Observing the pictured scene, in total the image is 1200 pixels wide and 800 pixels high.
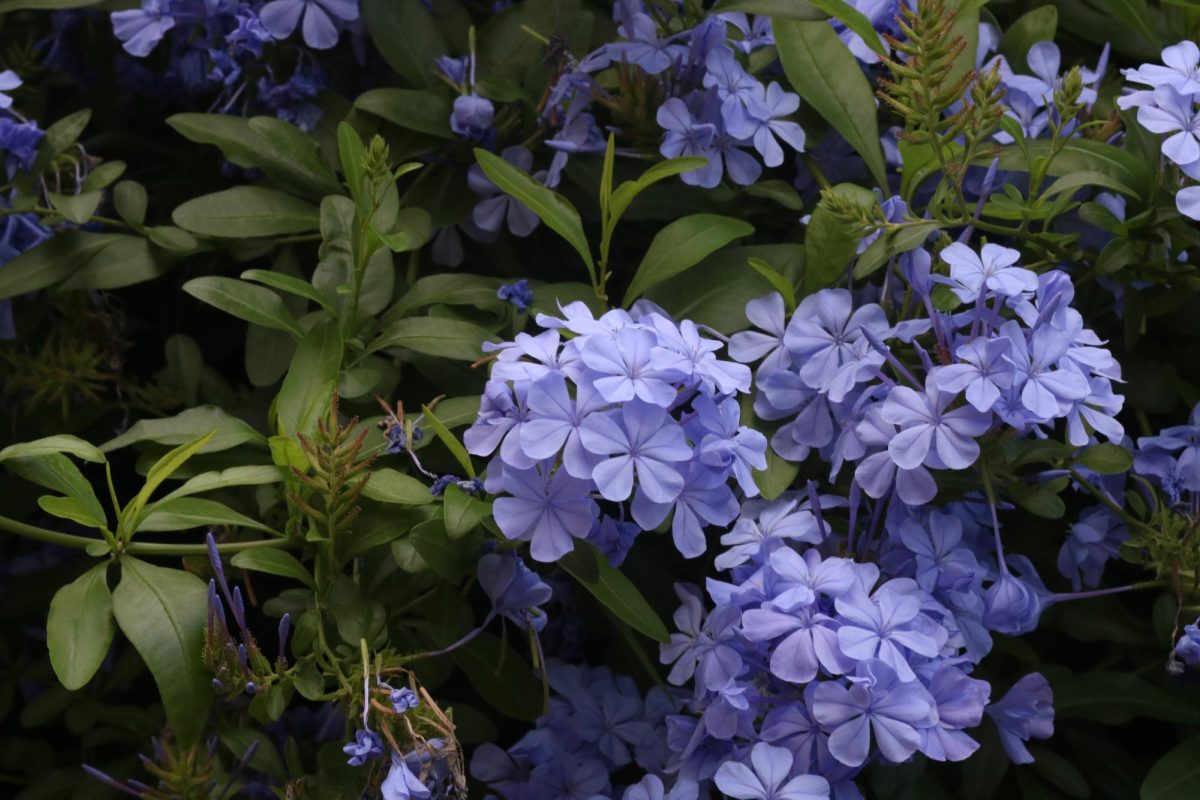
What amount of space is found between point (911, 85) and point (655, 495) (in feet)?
1.07

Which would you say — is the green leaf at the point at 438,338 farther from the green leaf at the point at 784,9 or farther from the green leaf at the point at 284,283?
the green leaf at the point at 784,9

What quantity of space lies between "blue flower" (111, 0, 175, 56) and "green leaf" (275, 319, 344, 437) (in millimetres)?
332

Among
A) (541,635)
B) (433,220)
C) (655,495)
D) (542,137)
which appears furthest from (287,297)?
(655,495)

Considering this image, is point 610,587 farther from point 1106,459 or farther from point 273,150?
point 273,150

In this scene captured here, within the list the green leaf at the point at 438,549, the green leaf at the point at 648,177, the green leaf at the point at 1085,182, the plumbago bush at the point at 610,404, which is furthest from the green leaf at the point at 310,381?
the green leaf at the point at 1085,182

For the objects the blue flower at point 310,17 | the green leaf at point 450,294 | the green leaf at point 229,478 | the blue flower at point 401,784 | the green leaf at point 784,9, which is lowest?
the blue flower at point 401,784

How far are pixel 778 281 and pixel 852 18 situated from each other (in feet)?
0.65

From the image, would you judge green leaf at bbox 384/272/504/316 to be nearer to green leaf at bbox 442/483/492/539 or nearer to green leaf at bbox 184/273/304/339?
green leaf at bbox 184/273/304/339

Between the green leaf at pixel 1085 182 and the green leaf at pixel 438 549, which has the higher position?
the green leaf at pixel 1085 182

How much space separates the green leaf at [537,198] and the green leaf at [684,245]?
0.04 m

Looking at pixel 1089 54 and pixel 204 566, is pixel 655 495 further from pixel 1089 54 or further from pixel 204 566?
pixel 1089 54

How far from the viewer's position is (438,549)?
78 centimetres

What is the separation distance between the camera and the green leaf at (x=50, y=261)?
992 mm

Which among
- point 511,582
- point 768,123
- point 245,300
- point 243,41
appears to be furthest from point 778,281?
point 243,41
